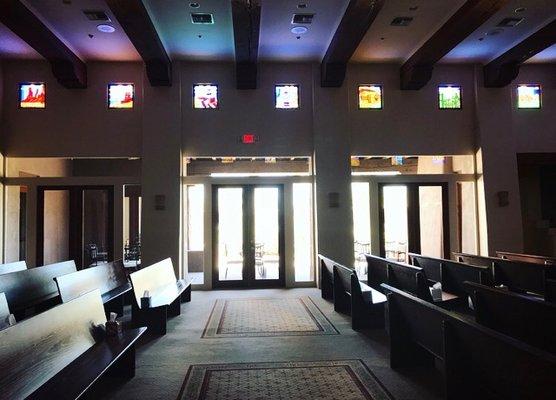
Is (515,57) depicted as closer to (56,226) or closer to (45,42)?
(45,42)

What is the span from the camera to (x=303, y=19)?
667 cm

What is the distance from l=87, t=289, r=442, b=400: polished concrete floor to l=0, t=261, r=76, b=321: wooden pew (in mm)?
1334

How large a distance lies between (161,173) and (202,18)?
3037 mm

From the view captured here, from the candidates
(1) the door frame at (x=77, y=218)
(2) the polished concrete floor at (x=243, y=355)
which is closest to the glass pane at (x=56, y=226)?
(1) the door frame at (x=77, y=218)

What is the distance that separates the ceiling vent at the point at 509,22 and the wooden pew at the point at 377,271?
460 cm

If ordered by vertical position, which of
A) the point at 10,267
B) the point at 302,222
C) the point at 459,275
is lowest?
the point at 459,275

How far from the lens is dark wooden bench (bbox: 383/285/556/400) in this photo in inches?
76.1

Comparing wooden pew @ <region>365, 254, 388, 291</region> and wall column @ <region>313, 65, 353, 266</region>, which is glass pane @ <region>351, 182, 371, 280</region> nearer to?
wall column @ <region>313, 65, 353, 266</region>

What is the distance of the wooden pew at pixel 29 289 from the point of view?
425 centimetres

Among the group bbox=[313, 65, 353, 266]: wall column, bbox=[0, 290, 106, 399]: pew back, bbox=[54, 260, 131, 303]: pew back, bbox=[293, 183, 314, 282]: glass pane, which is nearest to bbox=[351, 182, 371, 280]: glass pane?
bbox=[313, 65, 353, 266]: wall column

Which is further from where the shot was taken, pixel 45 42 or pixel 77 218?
pixel 77 218

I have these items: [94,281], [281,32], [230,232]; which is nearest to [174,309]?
[94,281]

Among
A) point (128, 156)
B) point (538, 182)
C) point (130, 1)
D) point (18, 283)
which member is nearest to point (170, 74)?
point (128, 156)

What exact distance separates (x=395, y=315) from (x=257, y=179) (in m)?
5.11
